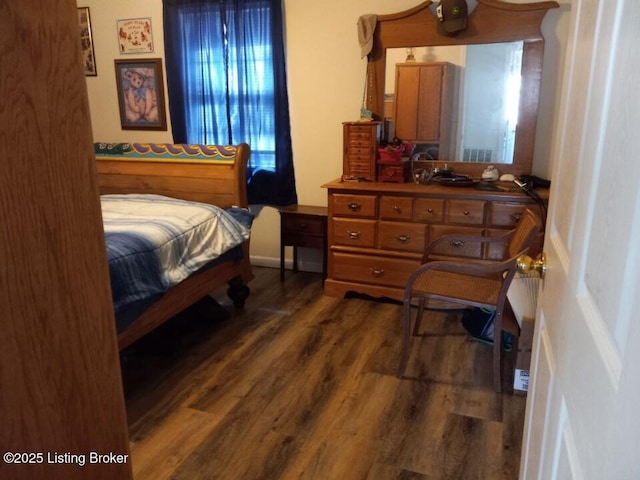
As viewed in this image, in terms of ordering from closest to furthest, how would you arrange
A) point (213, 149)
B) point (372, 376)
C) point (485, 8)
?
1. point (372, 376)
2. point (485, 8)
3. point (213, 149)

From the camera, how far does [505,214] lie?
2.91 m

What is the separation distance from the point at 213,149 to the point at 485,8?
80.5 inches

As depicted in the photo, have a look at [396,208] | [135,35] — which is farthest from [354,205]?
[135,35]

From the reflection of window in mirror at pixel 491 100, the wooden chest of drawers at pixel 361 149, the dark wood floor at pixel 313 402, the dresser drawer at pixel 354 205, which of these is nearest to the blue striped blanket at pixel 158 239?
the dark wood floor at pixel 313 402

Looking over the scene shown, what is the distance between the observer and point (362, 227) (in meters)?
3.28

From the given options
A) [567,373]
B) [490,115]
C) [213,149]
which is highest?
[490,115]

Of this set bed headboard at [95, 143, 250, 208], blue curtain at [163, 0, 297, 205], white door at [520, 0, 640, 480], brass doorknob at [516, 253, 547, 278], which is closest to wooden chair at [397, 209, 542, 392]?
brass doorknob at [516, 253, 547, 278]

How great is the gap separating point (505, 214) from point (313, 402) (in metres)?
1.63

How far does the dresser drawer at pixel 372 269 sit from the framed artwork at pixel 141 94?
209cm

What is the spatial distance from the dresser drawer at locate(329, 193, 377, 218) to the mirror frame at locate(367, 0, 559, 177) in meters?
0.68

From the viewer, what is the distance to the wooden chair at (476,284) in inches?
86.2

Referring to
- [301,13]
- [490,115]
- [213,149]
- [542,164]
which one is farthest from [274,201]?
[542,164]

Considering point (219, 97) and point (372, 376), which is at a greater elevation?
point (219, 97)

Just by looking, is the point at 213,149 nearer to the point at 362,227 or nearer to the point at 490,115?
the point at 362,227
